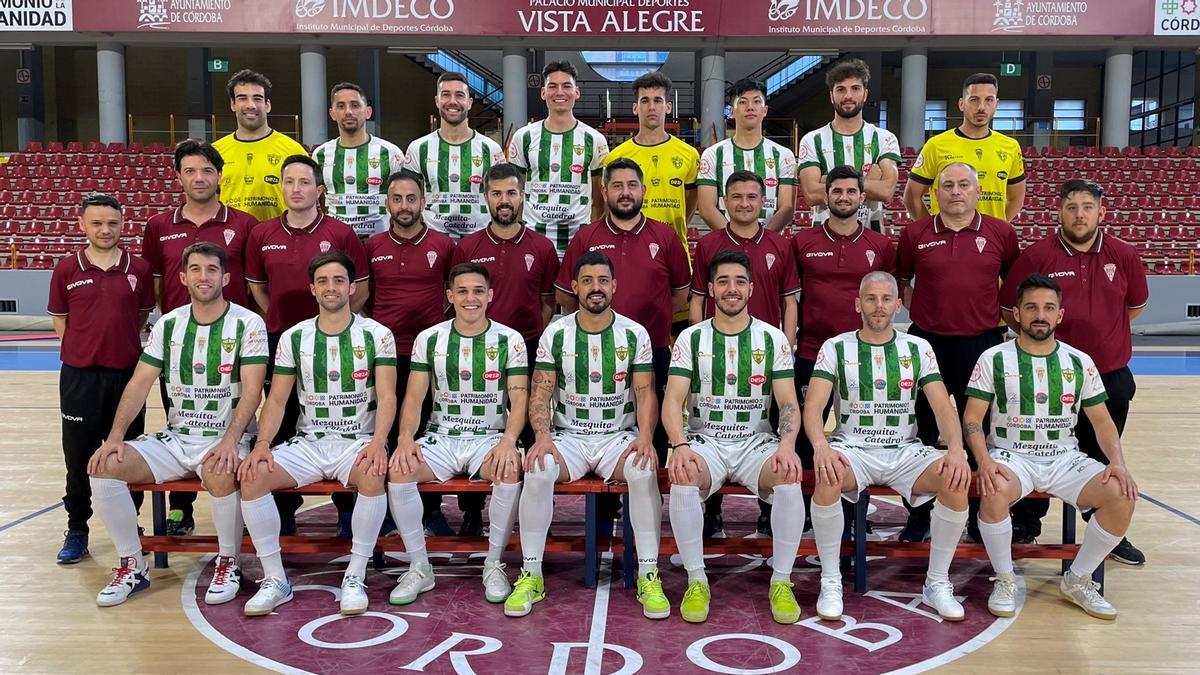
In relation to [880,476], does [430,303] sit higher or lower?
higher

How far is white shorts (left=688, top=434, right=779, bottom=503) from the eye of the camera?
4453mm

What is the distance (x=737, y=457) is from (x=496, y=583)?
1324 mm

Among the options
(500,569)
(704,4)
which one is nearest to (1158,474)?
(500,569)

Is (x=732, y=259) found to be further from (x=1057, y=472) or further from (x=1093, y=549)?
(x=1093, y=549)

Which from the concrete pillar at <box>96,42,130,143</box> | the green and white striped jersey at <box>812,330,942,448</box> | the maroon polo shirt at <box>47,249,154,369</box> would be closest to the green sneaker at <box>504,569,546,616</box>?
the green and white striped jersey at <box>812,330,942,448</box>

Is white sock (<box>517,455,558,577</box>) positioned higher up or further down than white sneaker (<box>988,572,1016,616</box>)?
higher up

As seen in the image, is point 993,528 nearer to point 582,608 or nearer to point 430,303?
point 582,608

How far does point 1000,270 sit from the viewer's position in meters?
5.12

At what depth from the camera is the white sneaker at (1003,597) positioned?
4.22 m

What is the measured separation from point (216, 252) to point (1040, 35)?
17.6m

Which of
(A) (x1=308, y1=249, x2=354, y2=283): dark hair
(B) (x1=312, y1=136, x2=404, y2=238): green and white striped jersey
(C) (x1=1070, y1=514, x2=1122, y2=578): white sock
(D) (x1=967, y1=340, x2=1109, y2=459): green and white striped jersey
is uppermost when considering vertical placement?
(B) (x1=312, y1=136, x2=404, y2=238): green and white striped jersey

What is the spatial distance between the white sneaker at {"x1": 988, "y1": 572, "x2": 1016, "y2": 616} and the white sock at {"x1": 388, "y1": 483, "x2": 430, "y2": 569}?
8.85ft

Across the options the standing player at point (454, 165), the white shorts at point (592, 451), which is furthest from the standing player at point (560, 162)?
the white shorts at point (592, 451)

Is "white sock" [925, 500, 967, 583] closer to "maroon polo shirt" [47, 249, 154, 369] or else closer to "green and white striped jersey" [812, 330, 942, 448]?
"green and white striped jersey" [812, 330, 942, 448]
